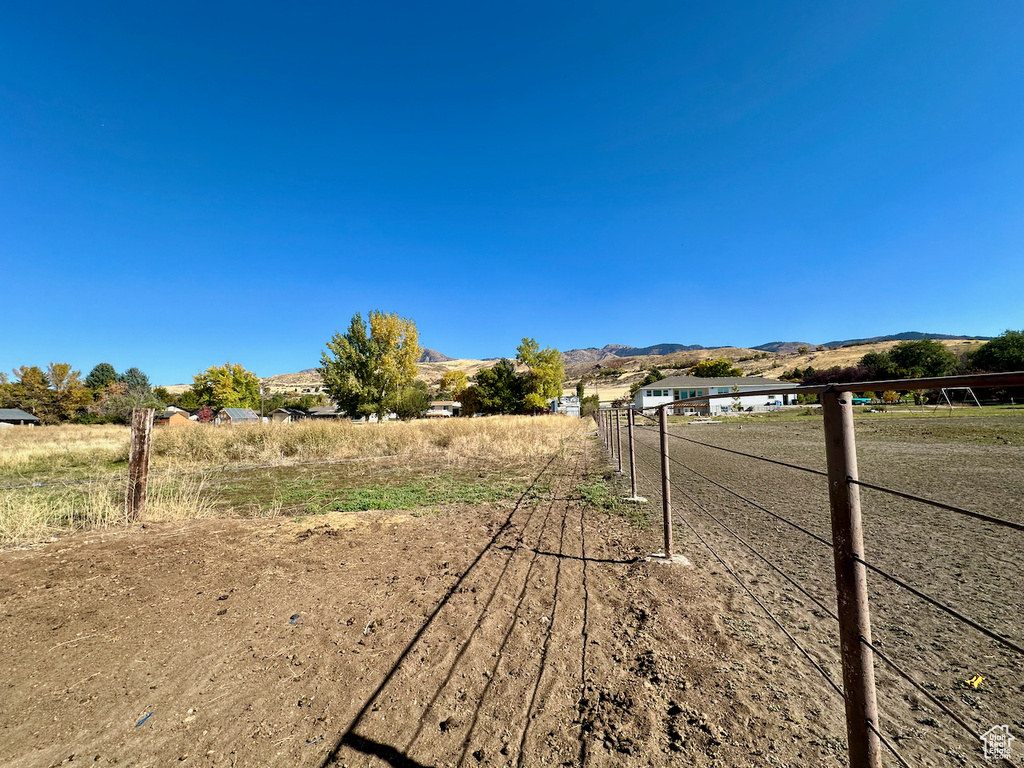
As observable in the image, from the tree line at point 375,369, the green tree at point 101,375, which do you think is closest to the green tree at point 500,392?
the tree line at point 375,369

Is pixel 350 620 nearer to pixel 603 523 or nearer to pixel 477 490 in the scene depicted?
pixel 603 523

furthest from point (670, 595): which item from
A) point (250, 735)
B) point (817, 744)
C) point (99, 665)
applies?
point (99, 665)

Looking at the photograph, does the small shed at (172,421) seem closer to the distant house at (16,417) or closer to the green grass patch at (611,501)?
the green grass patch at (611,501)

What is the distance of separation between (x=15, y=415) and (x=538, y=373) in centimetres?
5548

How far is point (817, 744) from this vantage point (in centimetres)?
173

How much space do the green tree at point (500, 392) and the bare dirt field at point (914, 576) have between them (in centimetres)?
3115

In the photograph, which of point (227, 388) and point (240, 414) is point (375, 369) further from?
point (227, 388)

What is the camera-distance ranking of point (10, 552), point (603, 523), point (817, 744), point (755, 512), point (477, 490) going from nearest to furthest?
1. point (817, 744)
2. point (10, 552)
3. point (603, 523)
4. point (755, 512)
5. point (477, 490)

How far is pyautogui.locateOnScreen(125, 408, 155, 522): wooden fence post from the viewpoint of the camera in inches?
204

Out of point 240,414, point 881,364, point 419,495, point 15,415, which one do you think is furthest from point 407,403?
point 15,415

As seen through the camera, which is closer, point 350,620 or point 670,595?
point 350,620

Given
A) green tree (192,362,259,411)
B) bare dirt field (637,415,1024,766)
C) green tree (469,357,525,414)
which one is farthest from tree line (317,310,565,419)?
green tree (192,362,259,411)

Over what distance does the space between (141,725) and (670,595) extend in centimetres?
318

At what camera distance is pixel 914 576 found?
3227mm
